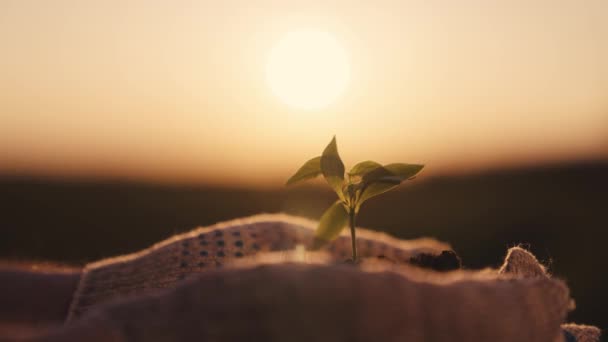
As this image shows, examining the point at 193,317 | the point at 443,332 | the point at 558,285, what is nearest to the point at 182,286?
the point at 193,317

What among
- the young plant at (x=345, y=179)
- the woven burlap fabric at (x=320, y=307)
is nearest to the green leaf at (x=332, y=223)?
the young plant at (x=345, y=179)

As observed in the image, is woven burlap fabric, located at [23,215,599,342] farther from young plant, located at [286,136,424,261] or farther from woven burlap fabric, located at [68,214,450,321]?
woven burlap fabric, located at [68,214,450,321]

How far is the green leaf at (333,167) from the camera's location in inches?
36.4

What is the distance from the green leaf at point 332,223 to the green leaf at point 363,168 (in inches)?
3.0

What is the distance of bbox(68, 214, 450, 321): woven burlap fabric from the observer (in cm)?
99

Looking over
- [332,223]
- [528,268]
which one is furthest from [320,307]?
[528,268]

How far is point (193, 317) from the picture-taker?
0.56 m

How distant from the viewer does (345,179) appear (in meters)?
1.00

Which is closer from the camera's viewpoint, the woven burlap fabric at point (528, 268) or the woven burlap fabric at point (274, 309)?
the woven burlap fabric at point (274, 309)

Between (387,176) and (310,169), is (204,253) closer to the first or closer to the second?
(310,169)

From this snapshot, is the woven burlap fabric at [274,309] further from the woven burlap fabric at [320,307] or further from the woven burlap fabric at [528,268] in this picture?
the woven burlap fabric at [528,268]

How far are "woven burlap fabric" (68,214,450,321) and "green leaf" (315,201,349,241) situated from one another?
7cm

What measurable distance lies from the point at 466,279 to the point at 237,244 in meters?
0.48

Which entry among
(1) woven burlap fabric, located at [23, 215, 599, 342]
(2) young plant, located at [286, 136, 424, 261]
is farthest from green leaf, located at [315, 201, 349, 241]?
(1) woven burlap fabric, located at [23, 215, 599, 342]
